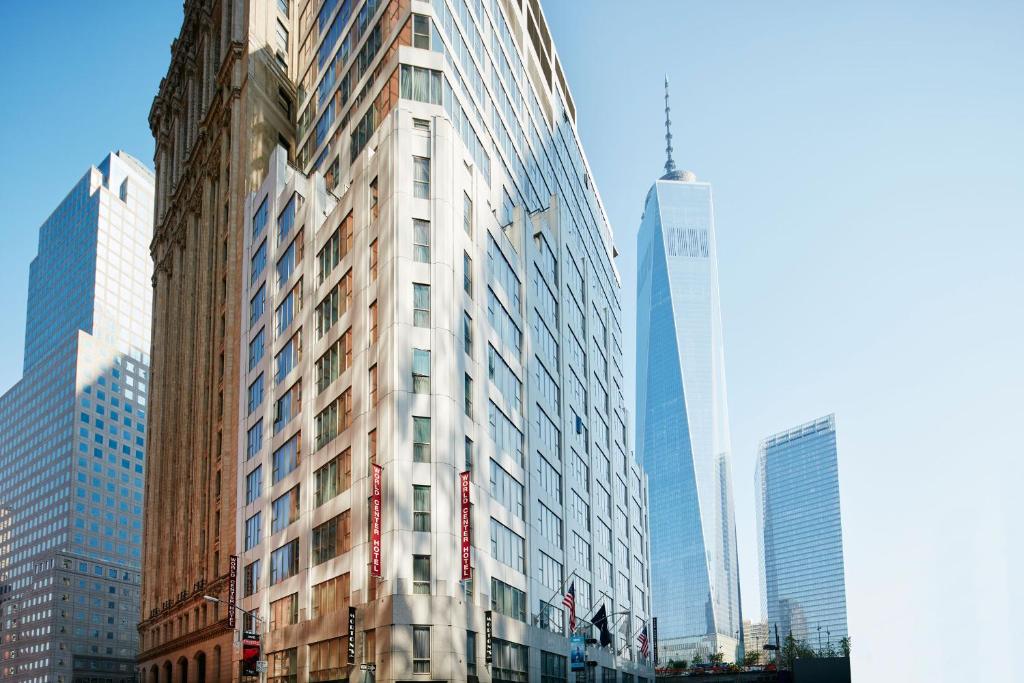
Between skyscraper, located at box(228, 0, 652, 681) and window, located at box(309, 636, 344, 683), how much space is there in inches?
7.4

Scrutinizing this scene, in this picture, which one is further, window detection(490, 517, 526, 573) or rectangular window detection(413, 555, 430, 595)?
window detection(490, 517, 526, 573)

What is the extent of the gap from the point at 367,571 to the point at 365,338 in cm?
1506

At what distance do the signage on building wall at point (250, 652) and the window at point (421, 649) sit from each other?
18.4m

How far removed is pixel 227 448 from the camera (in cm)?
9281

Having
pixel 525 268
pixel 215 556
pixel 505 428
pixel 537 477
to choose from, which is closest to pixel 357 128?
pixel 525 268

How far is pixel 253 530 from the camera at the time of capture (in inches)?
3282

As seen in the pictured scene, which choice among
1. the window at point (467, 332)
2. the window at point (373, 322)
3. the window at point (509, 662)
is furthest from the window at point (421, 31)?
the window at point (509, 662)

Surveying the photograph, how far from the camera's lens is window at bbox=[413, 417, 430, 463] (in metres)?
63.1

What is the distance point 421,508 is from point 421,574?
389 centimetres

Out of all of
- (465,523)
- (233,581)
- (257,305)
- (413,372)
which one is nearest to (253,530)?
(233,581)

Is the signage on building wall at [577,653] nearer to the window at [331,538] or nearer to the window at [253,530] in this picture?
the window at [331,538]

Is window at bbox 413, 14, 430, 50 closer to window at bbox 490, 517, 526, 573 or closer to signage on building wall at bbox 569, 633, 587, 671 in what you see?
window at bbox 490, 517, 526, 573

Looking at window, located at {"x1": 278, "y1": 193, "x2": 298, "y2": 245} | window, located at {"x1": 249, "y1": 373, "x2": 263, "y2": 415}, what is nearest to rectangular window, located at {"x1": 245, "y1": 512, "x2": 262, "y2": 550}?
window, located at {"x1": 249, "y1": 373, "x2": 263, "y2": 415}

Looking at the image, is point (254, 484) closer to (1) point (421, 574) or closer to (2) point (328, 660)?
(2) point (328, 660)
